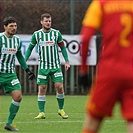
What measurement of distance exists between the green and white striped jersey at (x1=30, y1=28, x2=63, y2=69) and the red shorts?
6.65 meters

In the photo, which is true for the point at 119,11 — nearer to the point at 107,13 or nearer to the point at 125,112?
the point at 107,13

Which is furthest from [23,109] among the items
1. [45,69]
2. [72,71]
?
[72,71]

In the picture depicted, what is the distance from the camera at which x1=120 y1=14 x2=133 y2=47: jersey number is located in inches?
258

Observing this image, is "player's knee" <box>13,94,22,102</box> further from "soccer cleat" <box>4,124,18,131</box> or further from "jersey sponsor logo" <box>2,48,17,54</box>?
"jersey sponsor logo" <box>2,48,17,54</box>

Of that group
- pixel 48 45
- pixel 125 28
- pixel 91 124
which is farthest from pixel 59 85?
pixel 125 28

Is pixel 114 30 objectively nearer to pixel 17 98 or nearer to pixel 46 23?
pixel 17 98

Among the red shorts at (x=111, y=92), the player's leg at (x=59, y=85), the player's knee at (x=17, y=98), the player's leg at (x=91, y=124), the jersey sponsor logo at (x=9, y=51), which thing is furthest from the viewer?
the player's leg at (x=59, y=85)

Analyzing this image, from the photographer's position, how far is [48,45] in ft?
43.3

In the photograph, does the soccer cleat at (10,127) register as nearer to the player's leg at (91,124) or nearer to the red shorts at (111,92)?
the player's leg at (91,124)

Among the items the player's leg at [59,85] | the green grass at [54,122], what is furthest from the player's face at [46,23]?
the green grass at [54,122]

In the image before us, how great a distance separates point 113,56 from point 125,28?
0.30 metres

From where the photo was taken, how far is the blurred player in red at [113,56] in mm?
6504

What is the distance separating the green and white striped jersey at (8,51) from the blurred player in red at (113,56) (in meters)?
4.22

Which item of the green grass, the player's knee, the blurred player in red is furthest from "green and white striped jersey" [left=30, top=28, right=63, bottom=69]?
the blurred player in red
